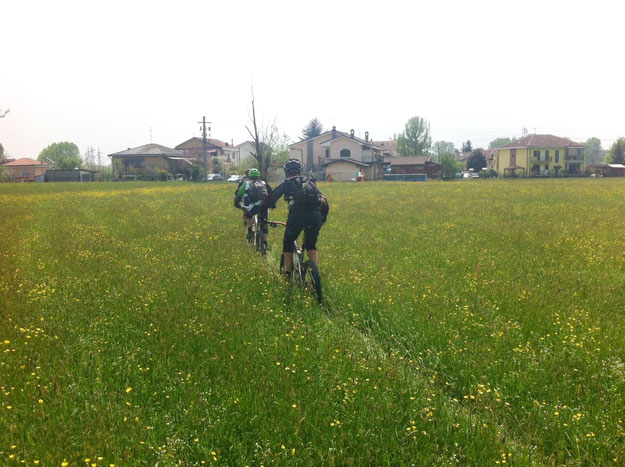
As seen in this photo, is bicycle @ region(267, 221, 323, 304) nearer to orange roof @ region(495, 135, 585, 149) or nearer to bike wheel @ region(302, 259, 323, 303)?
bike wheel @ region(302, 259, 323, 303)

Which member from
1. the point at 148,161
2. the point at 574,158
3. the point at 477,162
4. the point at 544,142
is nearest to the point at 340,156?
the point at 148,161

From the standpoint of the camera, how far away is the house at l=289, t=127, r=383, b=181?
262ft

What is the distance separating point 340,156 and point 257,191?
76.2 metres

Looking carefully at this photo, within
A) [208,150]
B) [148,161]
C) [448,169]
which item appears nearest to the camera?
[448,169]

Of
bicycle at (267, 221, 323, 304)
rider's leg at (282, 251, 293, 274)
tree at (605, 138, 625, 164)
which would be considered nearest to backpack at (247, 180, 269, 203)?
bicycle at (267, 221, 323, 304)

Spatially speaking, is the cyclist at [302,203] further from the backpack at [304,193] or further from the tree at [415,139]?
A: the tree at [415,139]

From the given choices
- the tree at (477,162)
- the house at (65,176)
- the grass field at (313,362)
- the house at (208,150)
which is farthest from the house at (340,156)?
the grass field at (313,362)

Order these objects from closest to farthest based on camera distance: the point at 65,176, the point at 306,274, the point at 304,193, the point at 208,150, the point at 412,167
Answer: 1. the point at 304,193
2. the point at 306,274
3. the point at 65,176
4. the point at 412,167
5. the point at 208,150

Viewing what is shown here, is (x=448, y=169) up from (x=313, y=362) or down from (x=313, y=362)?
up

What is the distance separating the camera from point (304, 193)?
→ 7.35m

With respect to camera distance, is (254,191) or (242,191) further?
(242,191)

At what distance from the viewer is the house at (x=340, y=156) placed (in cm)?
7994

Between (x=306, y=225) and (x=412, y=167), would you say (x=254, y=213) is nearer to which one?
(x=306, y=225)

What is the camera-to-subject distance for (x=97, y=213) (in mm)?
22031
